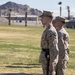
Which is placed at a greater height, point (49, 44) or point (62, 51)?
point (49, 44)

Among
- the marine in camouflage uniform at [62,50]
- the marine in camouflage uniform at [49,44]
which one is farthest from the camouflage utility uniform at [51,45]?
the marine in camouflage uniform at [62,50]

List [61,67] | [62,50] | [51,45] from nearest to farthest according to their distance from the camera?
[51,45] → [61,67] → [62,50]

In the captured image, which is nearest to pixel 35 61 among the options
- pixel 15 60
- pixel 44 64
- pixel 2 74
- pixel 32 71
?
pixel 15 60

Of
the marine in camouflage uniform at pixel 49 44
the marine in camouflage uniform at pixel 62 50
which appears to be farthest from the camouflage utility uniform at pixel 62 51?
the marine in camouflage uniform at pixel 49 44

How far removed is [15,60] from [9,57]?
1.26 meters

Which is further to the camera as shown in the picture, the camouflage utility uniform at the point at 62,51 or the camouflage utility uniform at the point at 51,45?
the camouflage utility uniform at the point at 62,51

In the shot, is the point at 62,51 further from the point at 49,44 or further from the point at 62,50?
the point at 49,44

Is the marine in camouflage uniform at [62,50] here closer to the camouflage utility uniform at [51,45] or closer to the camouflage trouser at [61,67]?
the camouflage trouser at [61,67]

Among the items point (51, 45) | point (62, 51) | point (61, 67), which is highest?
point (51, 45)

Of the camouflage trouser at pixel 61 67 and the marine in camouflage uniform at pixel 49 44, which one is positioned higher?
the marine in camouflage uniform at pixel 49 44

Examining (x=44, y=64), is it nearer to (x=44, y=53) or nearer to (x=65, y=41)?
(x=44, y=53)

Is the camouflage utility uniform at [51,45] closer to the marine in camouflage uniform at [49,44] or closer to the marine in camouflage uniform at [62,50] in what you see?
the marine in camouflage uniform at [49,44]

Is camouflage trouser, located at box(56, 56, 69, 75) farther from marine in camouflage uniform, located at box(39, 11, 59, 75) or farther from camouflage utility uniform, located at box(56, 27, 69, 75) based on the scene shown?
marine in camouflage uniform, located at box(39, 11, 59, 75)

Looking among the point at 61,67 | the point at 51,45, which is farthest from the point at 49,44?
the point at 61,67
